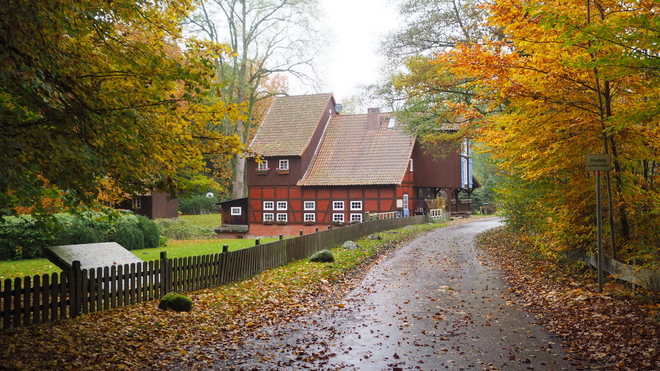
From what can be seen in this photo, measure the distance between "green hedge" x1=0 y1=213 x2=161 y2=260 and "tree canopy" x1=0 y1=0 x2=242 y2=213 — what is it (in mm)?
7414

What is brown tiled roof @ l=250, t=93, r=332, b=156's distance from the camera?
37969mm

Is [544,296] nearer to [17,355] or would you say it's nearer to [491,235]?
[17,355]

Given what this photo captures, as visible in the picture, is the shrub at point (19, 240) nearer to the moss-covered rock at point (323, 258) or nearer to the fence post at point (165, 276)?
the moss-covered rock at point (323, 258)

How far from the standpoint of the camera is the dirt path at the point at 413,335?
263 inches

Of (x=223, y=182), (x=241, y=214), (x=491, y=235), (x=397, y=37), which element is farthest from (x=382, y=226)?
(x=223, y=182)

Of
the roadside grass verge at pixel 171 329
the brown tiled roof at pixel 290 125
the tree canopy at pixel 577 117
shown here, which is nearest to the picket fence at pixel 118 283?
the roadside grass verge at pixel 171 329

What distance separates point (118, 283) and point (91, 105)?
4.29m

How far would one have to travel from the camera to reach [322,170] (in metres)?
38.1

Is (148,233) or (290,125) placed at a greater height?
(290,125)

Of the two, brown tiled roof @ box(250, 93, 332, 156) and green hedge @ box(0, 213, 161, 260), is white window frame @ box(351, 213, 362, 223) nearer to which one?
brown tiled roof @ box(250, 93, 332, 156)

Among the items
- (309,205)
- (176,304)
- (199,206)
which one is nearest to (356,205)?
(309,205)

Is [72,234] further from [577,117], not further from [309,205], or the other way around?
[309,205]

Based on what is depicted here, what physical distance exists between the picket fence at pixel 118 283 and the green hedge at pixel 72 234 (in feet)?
13.5

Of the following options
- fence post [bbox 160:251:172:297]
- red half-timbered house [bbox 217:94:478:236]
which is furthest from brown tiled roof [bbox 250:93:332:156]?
fence post [bbox 160:251:172:297]
